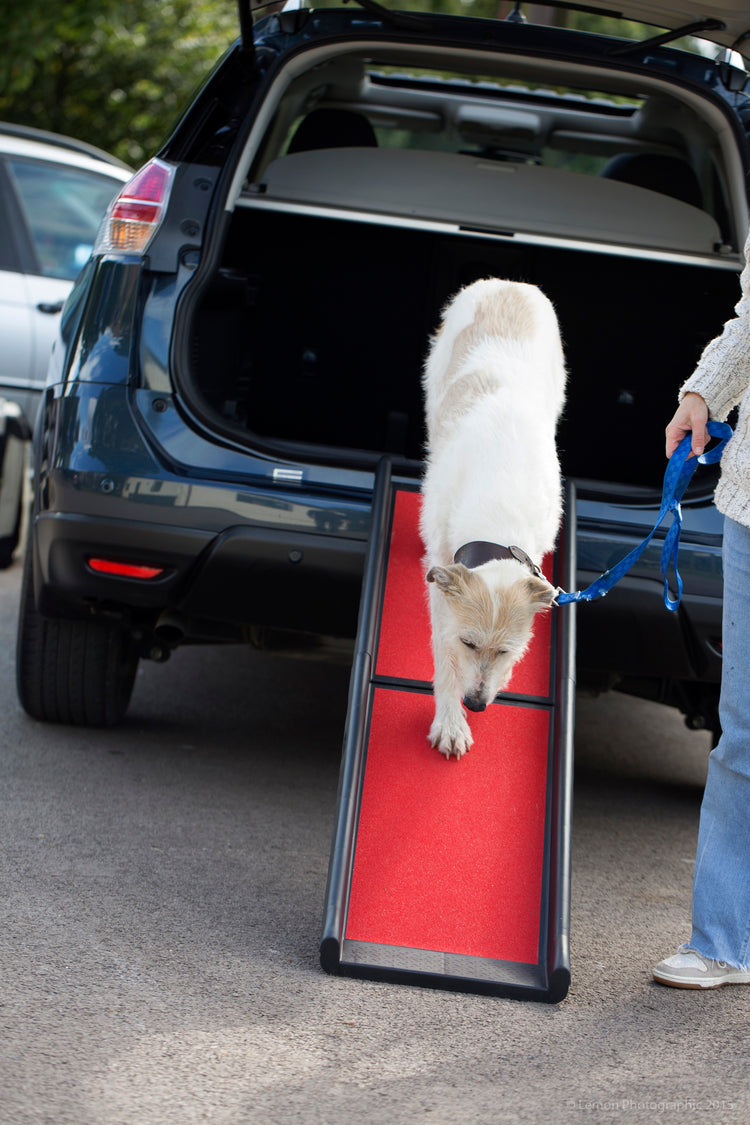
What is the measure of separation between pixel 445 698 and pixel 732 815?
0.97 metres

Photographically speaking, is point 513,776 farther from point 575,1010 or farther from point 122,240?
point 122,240

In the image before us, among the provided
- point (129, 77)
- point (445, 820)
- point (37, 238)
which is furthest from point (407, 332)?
point (129, 77)

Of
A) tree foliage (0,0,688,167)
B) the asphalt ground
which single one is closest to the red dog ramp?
the asphalt ground

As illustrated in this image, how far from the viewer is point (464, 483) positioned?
3.99 m

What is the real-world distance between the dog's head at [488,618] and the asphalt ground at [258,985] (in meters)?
0.82

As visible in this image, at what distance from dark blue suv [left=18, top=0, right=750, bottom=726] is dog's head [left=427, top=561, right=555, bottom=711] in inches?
17.9

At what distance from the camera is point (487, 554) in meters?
3.80

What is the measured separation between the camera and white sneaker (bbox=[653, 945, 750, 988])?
3.30 metres

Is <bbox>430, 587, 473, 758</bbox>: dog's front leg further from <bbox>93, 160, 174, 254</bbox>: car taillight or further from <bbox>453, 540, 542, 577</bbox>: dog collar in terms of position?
<bbox>93, 160, 174, 254</bbox>: car taillight

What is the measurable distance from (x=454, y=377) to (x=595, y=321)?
1337 mm

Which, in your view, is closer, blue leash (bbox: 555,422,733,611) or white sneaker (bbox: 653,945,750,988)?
white sneaker (bbox: 653,945,750,988)

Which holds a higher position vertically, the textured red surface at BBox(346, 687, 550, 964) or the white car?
the white car

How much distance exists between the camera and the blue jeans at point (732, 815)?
130 inches

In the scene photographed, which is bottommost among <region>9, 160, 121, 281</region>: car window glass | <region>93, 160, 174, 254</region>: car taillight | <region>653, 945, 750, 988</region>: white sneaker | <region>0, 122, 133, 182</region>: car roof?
<region>653, 945, 750, 988</region>: white sneaker
